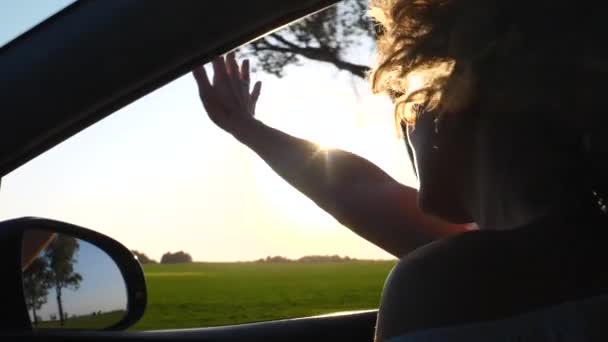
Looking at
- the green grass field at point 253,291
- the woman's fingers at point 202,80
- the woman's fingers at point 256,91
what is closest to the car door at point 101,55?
the woman's fingers at point 202,80

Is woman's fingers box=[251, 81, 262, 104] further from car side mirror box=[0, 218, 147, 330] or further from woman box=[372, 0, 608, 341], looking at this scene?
woman box=[372, 0, 608, 341]

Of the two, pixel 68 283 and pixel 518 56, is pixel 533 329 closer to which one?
pixel 518 56

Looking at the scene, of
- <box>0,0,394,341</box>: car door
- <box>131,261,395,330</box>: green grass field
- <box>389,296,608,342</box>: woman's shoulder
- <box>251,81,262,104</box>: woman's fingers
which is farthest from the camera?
<box>131,261,395,330</box>: green grass field

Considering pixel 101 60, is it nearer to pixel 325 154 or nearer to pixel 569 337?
pixel 325 154

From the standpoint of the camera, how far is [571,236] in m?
1.73

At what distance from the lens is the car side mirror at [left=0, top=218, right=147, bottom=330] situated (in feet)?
8.25

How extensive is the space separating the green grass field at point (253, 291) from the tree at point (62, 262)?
0.90 feet

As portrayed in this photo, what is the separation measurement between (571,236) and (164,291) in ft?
5.48

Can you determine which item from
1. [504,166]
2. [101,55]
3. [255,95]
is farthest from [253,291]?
[504,166]

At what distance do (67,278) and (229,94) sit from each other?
660 mm

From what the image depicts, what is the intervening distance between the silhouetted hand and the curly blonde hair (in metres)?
0.92

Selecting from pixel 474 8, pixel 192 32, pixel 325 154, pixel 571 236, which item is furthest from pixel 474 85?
pixel 325 154

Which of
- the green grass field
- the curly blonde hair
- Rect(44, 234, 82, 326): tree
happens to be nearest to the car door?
Rect(44, 234, 82, 326): tree

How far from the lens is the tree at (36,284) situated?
2.60 meters
